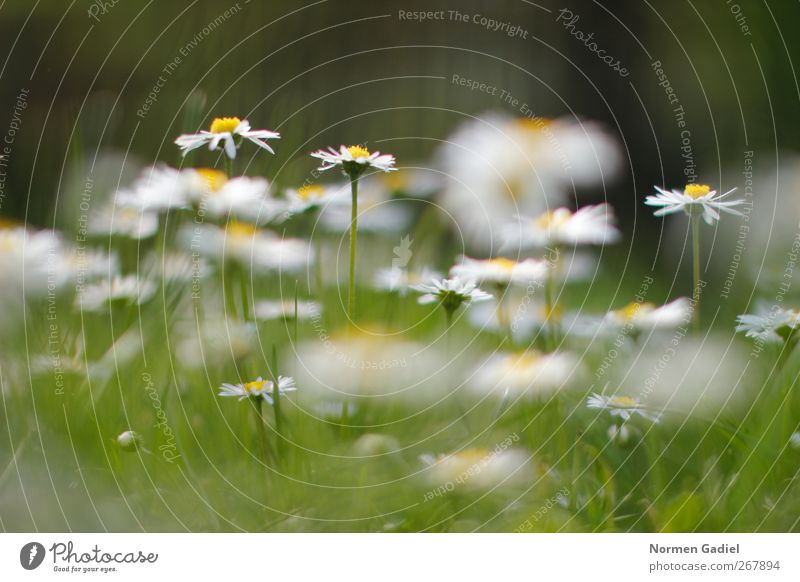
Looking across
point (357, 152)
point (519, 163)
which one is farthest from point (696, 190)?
point (357, 152)

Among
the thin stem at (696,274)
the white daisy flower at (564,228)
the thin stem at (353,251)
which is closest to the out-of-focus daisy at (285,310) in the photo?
the thin stem at (353,251)

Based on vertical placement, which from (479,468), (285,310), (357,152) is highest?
(357,152)

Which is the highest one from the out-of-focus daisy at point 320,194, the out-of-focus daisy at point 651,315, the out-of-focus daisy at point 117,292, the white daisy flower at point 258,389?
the out-of-focus daisy at point 320,194

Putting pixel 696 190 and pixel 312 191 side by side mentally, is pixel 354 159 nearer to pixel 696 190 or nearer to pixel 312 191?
pixel 312 191

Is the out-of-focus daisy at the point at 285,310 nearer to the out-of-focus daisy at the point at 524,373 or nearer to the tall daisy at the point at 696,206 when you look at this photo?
the out-of-focus daisy at the point at 524,373

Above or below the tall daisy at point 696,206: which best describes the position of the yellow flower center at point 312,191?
above

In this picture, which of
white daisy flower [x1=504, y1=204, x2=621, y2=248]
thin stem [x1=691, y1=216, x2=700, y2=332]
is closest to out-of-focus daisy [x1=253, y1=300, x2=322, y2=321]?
white daisy flower [x1=504, y1=204, x2=621, y2=248]

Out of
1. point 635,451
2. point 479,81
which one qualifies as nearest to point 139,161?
point 479,81
